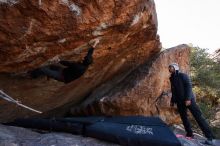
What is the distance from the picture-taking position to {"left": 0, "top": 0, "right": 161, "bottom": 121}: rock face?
655cm

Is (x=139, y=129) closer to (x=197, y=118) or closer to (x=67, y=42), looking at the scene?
(x=197, y=118)

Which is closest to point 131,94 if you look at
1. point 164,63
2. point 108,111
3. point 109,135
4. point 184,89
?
point 108,111

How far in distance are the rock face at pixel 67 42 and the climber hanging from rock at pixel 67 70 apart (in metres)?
0.20

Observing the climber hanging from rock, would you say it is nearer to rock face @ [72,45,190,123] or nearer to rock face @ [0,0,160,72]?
rock face @ [0,0,160,72]

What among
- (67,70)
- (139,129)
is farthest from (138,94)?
(139,129)

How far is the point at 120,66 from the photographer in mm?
10500

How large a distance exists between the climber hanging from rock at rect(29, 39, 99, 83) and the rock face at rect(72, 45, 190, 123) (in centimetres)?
157

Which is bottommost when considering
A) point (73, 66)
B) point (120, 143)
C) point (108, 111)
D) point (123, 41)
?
point (120, 143)

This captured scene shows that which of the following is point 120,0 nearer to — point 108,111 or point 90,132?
point 90,132

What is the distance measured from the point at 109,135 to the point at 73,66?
2.23 meters

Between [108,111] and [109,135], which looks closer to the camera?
→ [109,135]

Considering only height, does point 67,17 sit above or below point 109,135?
above

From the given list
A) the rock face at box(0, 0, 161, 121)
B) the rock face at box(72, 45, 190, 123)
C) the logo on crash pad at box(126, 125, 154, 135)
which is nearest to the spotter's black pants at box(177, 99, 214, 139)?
the logo on crash pad at box(126, 125, 154, 135)

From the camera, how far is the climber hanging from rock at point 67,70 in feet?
27.6
